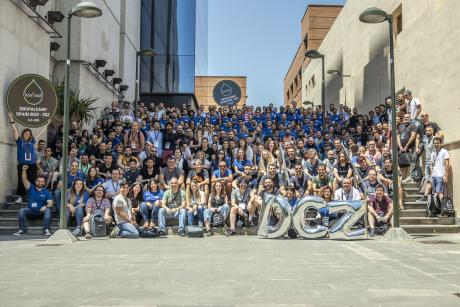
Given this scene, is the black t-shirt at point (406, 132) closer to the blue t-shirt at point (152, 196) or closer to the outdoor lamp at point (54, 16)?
the blue t-shirt at point (152, 196)

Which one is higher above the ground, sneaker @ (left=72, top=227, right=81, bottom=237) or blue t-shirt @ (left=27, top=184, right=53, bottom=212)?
blue t-shirt @ (left=27, top=184, right=53, bottom=212)

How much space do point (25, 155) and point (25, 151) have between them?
10cm

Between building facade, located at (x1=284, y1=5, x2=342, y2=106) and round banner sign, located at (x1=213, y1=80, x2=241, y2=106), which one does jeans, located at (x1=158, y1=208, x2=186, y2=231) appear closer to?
round banner sign, located at (x1=213, y1=80, x2=241, y2=106)

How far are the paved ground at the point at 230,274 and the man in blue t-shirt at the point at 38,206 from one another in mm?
1627

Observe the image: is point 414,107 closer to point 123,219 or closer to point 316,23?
point 123,219

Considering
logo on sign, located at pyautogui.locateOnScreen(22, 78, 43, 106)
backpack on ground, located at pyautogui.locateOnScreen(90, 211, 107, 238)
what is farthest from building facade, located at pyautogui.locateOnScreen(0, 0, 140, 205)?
backpack on ground, located at pyautogui.locateOnScreen(90, 211, 107, 238)

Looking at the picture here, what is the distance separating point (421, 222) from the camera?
12992mm

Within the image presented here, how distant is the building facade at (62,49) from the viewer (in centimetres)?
1367

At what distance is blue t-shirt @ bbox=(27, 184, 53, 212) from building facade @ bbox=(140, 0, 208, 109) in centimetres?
1795

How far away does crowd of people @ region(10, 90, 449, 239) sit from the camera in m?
12.5

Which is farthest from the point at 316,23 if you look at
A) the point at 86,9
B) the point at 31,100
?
the point at 86,9

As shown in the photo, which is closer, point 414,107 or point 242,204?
point 242,204

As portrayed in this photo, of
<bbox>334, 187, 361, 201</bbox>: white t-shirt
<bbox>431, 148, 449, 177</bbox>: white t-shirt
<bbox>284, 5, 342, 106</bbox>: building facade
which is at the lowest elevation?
<bbox>334, 187, 361, 201</bbox>: white t-shirt

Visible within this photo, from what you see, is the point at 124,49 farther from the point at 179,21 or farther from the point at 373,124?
the point at 373,124
